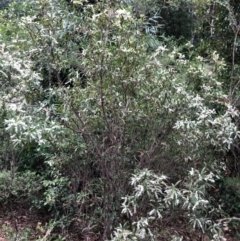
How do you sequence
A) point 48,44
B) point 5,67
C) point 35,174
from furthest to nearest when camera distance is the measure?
point 35,174 < point 48,44 < point 5,67

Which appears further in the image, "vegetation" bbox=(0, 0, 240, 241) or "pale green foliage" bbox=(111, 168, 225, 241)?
"vegetation" bbox=(0, 0, 240, 241)

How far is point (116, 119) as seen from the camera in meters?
3.11

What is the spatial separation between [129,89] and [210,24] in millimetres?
2515

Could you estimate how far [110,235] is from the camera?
3.24m

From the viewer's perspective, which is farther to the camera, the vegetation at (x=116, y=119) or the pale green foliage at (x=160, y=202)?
the vegetation at (x=116, y=119)

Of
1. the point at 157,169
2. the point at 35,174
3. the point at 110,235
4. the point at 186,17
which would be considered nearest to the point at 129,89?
the point at 157,169

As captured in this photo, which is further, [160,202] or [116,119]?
[116,119]

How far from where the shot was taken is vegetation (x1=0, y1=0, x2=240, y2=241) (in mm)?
2824

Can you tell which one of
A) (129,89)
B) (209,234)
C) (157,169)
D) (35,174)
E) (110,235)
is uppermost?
(129,89)

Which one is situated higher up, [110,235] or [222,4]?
[222,4]

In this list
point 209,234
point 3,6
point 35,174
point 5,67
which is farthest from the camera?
point 3,6

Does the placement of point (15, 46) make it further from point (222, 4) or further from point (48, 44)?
point (222, 4)

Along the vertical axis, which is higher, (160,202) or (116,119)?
(116,119)

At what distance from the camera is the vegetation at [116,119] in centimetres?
282
